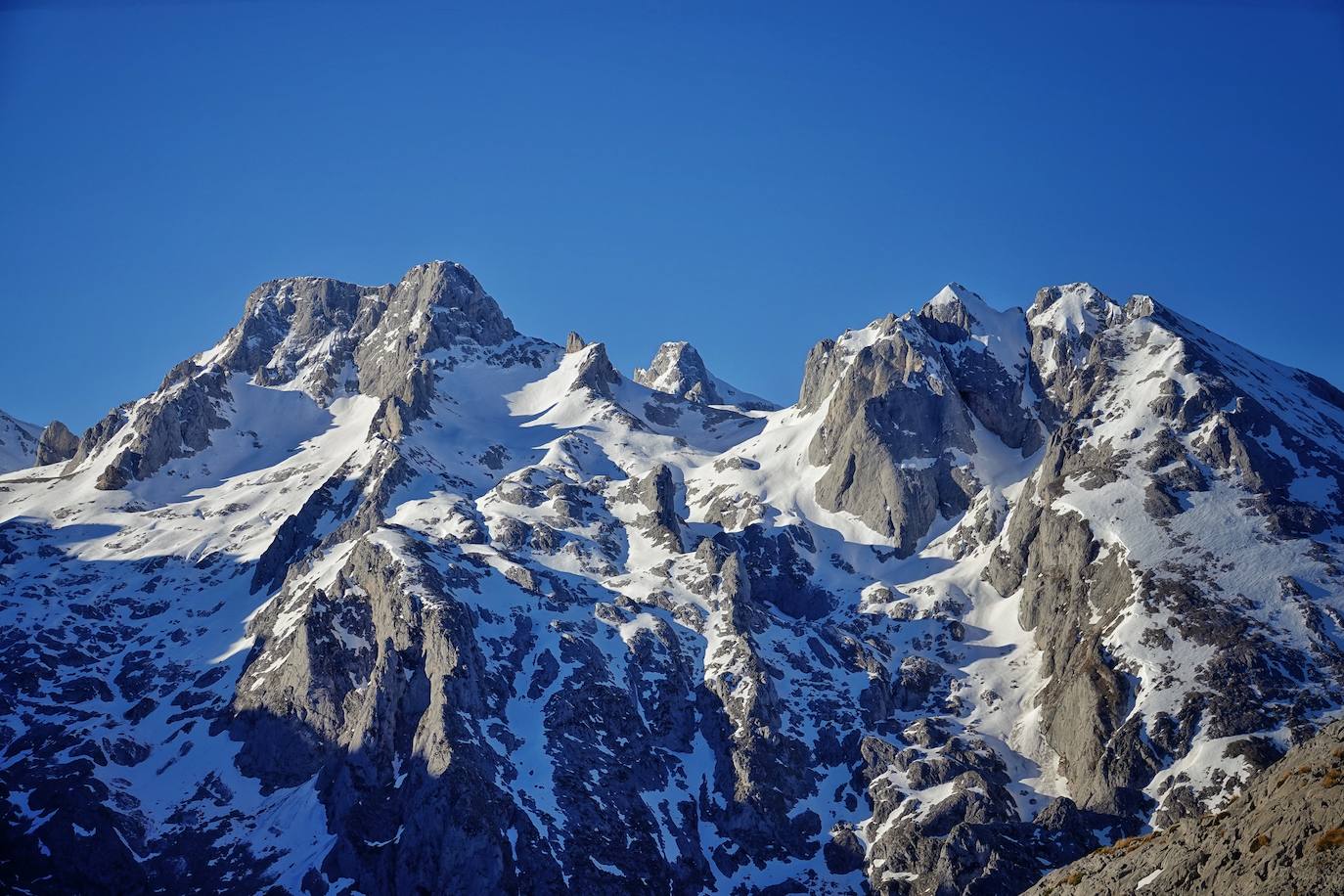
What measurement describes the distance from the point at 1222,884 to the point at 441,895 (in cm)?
13641

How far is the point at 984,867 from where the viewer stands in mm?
195250

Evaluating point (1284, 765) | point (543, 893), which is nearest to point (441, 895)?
point (543, 893)

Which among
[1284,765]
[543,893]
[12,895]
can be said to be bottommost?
[1284,765]

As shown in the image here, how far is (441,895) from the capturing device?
200 m

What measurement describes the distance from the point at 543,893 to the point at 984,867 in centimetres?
5820

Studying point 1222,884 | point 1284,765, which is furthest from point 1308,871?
point 1284,765

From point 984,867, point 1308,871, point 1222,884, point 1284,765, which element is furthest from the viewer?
point 984,867

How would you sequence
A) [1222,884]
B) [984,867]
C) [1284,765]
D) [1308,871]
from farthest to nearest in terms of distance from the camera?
[984,867], [1284,765], [1222,884], [1308,871]

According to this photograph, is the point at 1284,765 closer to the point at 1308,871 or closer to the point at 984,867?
the point at 1308,871

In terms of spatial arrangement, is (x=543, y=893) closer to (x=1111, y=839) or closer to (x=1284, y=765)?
(x=1111, y=839)

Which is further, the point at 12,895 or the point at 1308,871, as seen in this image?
the point at 12,895

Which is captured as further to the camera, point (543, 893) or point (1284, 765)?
point (543, 893)

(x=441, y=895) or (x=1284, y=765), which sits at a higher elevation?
(x=441, y=895)

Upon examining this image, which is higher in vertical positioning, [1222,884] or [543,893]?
[543,893]
